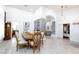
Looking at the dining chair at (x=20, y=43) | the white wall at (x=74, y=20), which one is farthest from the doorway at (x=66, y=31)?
the dining chair at (x=20, y=43)

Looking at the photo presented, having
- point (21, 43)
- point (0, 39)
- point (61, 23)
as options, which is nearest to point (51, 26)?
point (61, 23)

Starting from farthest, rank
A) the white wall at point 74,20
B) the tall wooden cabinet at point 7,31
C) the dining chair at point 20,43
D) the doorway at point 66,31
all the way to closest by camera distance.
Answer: the doorway at point 66,31 < the tall wooden cabinet at point 7,31 < the white wall at point 74,20 < the dining chair at point 20,43

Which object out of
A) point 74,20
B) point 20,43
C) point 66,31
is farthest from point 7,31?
point 20,43

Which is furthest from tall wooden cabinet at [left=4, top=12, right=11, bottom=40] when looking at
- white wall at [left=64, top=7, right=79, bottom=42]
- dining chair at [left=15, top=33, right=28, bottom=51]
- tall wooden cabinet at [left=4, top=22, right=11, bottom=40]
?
white wall at [left=64, top=7, right=79, bottom=42]

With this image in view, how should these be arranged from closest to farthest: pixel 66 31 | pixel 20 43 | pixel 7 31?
pixel 20 43
pixel 7 31
pixel 66 31

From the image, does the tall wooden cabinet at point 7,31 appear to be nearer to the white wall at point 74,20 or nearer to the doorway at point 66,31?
the doorway at point 66,31

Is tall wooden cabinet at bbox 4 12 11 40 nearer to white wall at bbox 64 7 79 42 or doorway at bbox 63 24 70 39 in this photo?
doorway at bbox 63 24 70 39

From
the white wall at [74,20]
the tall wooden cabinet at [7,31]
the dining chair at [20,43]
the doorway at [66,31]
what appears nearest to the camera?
the dining chair at [20,43]

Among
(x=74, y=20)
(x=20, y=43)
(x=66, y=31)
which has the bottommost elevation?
(x=20, y=43)

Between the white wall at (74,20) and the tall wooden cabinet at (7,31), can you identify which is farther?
A: the tall wooden cabinet at (7,31)

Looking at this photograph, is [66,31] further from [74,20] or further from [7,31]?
[7,31]

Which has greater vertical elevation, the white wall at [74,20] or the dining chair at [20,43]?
the white wall at [74,20]

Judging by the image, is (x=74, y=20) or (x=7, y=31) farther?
(x=7, y=31)
